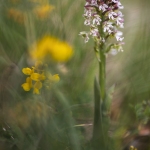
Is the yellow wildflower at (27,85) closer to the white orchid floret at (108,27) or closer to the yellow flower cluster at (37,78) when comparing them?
the yellow flower cluster at (37,78)

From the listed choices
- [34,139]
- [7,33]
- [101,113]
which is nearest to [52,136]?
[34,139]

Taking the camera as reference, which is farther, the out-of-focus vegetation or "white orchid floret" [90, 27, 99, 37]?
"white orchid floret" [90, 27, 99, 37]

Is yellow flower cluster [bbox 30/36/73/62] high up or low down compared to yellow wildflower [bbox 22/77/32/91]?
up

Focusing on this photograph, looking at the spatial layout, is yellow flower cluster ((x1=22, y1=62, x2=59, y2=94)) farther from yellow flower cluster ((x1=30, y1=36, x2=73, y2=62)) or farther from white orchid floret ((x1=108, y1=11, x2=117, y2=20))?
white orchid floret ((x1=108, y1=11, x2=117, y2=20))

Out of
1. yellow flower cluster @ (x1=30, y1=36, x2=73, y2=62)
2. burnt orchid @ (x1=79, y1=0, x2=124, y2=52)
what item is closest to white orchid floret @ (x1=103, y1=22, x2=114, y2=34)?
burnt orchid @ (x1=79, y1=0, x2=124, y2=52)

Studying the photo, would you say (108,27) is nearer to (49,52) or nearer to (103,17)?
(103,17)

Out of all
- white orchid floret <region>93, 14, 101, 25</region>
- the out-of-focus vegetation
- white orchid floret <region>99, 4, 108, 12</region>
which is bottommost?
the out-of-focus vegetation

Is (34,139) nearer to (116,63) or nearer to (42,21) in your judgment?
(42,21)

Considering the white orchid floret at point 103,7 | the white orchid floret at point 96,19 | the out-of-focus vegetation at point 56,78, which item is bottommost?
the out-of-focus vegetation at point 56,78

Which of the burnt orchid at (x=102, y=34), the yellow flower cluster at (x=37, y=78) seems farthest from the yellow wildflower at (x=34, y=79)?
the burnt orchid at (x=102, y=34)
